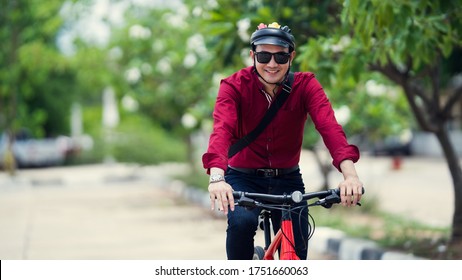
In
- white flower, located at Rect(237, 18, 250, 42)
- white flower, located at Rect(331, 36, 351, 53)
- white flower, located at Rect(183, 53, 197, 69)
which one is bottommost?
white flower, located at Rect(331, 36, 351, 53)

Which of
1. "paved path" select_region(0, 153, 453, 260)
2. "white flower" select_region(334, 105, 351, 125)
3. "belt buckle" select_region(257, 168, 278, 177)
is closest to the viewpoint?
"belt buckle" select_region(257, 168, 278, 177)

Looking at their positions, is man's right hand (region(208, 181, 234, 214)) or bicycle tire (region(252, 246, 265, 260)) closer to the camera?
man's right hand (region(208, 181, 234, 214))

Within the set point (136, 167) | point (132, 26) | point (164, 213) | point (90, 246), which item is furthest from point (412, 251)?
point (136, 167)

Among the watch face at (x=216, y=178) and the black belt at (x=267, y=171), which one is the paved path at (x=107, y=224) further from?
the watch face at (x=216, y=178)

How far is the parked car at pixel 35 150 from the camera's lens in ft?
121

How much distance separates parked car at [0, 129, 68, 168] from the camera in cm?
3675

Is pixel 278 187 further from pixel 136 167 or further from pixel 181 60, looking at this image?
pixel 136 167

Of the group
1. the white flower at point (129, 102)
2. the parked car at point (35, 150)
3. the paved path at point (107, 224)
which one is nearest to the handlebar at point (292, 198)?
the paved path at point (107, 224)

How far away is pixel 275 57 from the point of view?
4.31 m

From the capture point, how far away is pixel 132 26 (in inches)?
755

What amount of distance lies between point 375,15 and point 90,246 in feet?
19.2

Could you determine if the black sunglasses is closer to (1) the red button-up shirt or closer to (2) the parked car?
(1) the red button-up shirt

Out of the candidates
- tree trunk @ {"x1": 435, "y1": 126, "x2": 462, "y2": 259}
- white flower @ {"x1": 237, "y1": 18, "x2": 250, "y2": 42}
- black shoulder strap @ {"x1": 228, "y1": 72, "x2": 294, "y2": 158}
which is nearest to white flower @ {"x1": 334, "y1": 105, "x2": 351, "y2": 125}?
tree trunk @ {"x1": 435, "y1": 126, "x2": 462, "y2": 259}
